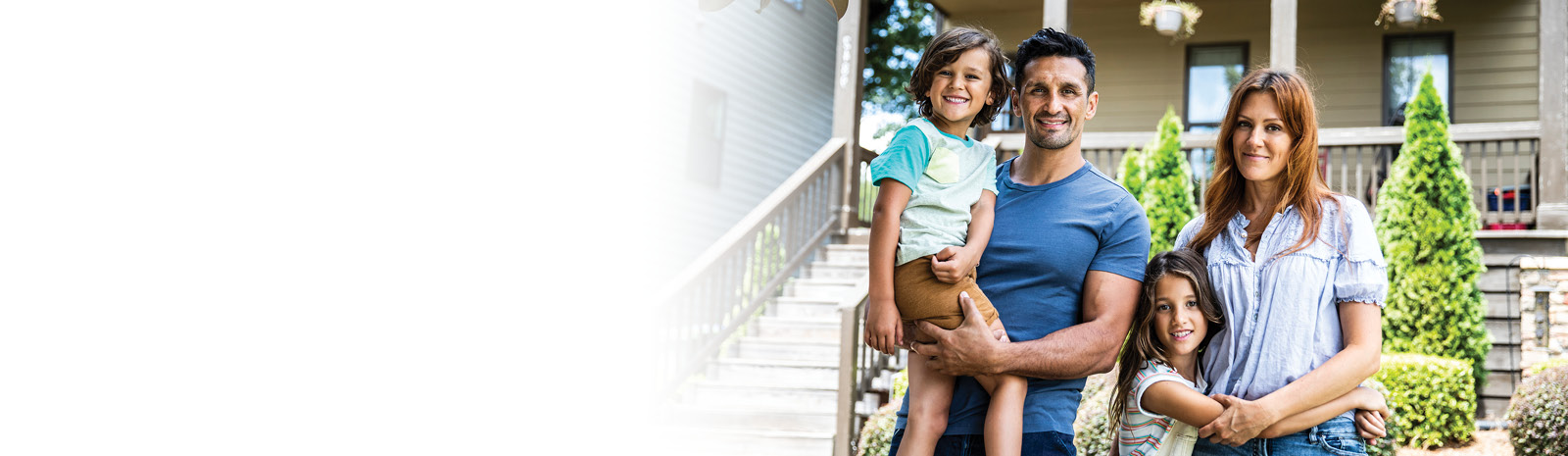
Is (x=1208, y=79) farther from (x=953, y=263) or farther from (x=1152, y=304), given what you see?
(x=953, y=263)

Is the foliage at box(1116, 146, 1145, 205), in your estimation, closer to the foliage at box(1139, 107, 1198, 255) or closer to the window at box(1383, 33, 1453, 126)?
the foliage at box(1139, 107, 1198, 255)

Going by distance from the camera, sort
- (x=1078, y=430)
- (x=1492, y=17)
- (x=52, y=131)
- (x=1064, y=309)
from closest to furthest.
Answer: (x=1064, y=309)
(x=1078, y=430)
(x=52, y=131)
(x=1492, y=17)

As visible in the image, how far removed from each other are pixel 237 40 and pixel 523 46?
3.17 metres

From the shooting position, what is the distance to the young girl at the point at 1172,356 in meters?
2.17

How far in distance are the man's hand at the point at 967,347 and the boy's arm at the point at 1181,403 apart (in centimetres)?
36

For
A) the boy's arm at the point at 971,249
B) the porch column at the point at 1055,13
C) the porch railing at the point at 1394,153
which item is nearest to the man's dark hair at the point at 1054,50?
the boy's arm at the point at 971,249

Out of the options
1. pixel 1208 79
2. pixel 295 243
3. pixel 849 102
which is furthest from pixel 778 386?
pixel 1208 79

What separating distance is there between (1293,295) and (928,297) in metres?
0.71

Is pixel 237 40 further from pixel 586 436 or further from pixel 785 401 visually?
pixel 785 401

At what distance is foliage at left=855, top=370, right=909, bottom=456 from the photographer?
6.35 meters

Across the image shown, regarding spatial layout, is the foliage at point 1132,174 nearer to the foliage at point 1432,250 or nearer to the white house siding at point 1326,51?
the foliage at point 1432,250

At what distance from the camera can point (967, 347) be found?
7.02 feet

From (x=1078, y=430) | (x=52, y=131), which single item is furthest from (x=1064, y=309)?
(x=52, y=131)

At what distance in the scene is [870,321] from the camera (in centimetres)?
231
